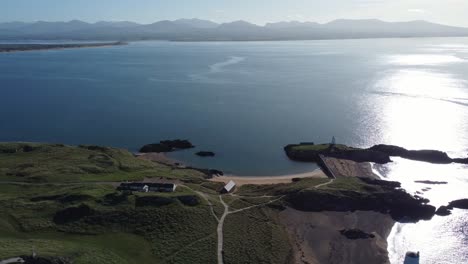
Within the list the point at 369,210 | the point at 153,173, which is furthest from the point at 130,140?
the point at 369,210

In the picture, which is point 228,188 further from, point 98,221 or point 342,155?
point 342,155

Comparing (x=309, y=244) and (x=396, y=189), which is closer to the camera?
(x=309, y=244)

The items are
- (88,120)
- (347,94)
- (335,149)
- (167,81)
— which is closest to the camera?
(335,149)

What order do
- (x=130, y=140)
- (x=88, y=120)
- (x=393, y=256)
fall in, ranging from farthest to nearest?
(x=88, y=120)
(x=130, y=140)
(x=393, y=256)

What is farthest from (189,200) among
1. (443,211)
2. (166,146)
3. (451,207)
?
(166,146)

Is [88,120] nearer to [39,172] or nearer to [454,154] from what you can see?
[39,172]

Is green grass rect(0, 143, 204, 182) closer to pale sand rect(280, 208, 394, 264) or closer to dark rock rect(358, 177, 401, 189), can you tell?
pale sand rect(280, 208, 394, 264)
